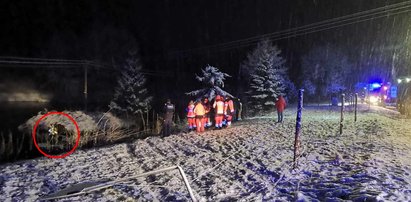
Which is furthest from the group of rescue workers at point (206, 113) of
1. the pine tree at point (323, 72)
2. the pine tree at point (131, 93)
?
the pine tree at point (323, 72)

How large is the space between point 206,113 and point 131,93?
2292 cm

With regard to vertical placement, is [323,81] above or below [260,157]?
above

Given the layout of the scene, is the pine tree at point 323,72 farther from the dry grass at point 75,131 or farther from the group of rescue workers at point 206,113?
the group of rescue workers at point 206,113

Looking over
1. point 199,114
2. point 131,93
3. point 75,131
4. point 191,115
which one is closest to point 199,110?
point 199,114

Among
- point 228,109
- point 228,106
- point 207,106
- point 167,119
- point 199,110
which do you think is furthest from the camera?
point 207,106

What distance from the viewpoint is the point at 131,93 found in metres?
36.8

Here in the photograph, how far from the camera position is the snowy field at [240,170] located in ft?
19.6

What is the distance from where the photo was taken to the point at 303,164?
784 centimetres

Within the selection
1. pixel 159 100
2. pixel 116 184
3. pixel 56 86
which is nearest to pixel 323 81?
pixel 159 100

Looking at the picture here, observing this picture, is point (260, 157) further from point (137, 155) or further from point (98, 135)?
point (98, 135)

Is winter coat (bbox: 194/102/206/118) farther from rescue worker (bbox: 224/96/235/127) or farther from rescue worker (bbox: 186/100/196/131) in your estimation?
rescue worker (bbox: 224/96/235/127)

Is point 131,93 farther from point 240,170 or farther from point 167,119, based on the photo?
point 240,170

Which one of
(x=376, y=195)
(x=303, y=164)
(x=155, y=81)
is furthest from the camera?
(x=155, y=81)

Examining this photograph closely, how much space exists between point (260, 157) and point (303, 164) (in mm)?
1401
